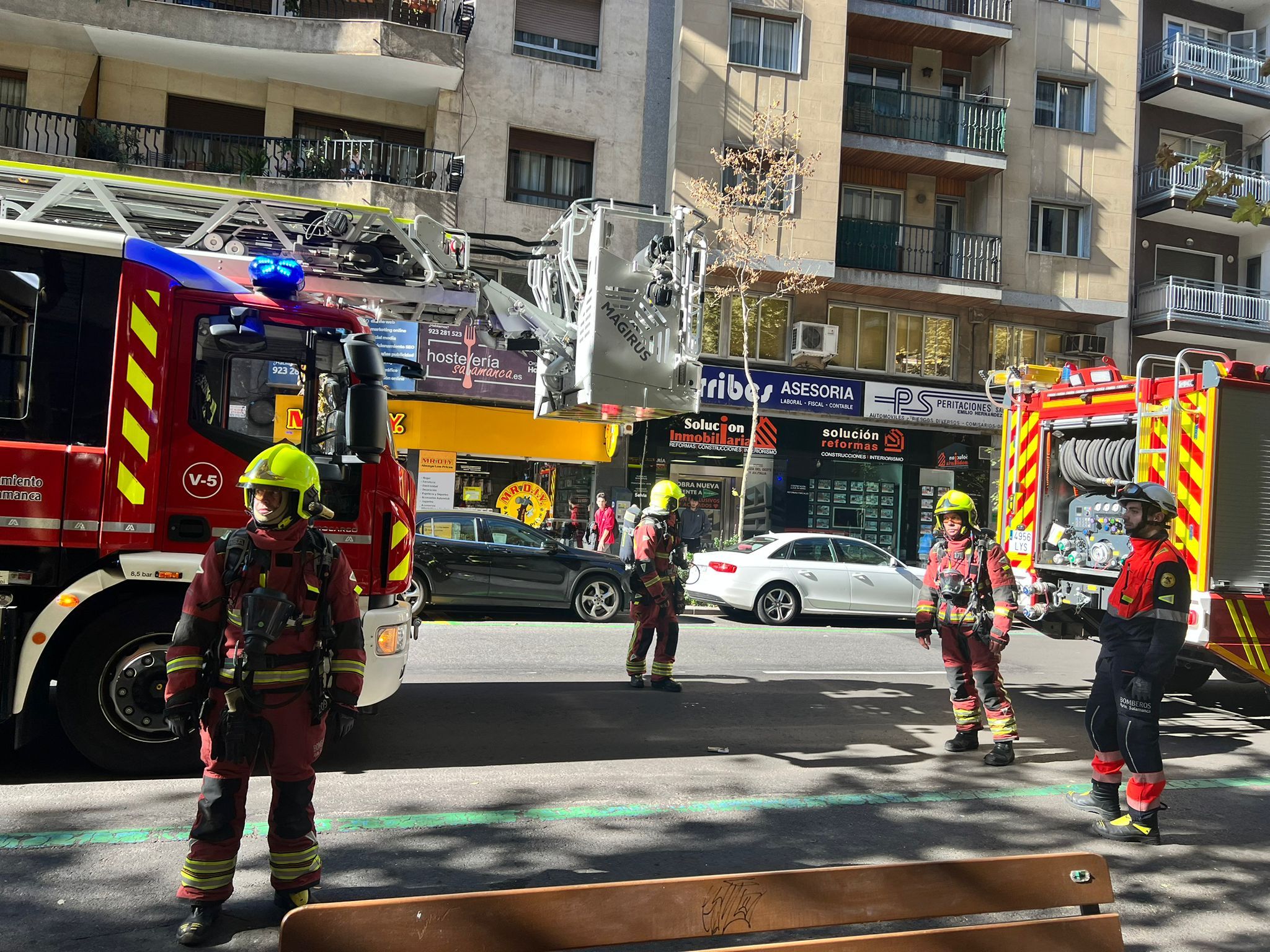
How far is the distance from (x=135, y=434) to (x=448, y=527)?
24.9ft

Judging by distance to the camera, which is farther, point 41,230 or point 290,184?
point 290,184

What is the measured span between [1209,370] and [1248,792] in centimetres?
316

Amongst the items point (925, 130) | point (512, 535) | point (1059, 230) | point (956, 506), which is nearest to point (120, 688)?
point (956, 506)

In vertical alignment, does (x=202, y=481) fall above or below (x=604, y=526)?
above

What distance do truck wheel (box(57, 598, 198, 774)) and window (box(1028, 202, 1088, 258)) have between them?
2327cm

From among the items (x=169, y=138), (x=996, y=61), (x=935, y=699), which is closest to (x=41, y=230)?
(x=935, y=699)

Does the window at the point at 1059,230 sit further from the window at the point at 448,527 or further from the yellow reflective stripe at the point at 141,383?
the yellow reflective stripe at the point at 141,383

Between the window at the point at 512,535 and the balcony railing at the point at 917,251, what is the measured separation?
42.5 feet

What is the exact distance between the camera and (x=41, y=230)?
5512mm

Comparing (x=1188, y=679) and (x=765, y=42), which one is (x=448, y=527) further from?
(x=765, y=42)

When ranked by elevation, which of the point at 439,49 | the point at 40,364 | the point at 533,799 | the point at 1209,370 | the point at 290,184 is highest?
the point at 439,49

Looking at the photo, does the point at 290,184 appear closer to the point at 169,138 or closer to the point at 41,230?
the point at 169,138

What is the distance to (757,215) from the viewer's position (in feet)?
69.2

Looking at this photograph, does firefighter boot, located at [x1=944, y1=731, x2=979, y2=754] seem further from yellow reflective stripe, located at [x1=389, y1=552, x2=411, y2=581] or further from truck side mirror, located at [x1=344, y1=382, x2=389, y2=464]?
truck side mirror, located at [x1=344, y1=382, x2=389, y2=464]
